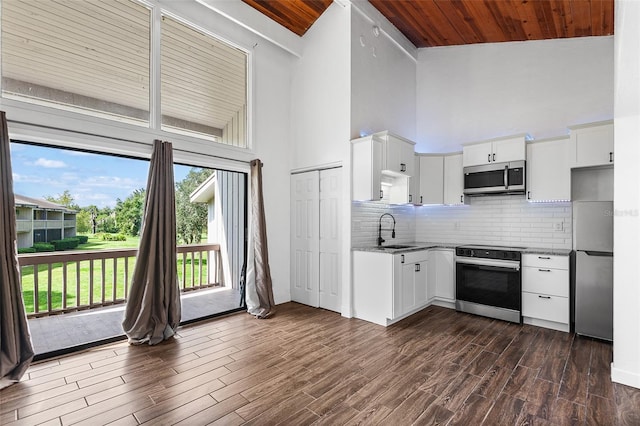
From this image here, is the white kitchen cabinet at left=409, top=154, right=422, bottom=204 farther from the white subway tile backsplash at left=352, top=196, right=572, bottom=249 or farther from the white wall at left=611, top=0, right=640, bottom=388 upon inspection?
the white wall at left=611, top=0, right=640, bottom=388

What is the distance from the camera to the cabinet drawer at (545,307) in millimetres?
3824

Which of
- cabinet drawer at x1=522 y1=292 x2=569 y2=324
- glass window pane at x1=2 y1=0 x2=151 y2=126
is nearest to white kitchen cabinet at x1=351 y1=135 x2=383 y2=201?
cabinet drawer at x1=522 y1=292 x2=569 y2=324

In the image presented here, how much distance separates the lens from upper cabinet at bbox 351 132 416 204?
4301 mm

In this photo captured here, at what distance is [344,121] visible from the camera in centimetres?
457

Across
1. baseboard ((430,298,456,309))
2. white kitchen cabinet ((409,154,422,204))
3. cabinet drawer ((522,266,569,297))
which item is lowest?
baseboard ((430,298,456,309))

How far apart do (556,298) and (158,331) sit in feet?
15.8

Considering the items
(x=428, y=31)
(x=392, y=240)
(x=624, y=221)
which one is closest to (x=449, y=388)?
(x=624, y=221)

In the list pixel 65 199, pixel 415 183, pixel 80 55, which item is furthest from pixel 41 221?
pixel 415 183

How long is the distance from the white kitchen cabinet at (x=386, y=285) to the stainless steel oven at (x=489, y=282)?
0.63m

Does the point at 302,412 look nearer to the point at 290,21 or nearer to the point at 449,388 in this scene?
the point at 449,388

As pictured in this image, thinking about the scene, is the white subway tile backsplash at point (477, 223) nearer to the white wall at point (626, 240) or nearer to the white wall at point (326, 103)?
the white wall at point (326, 103)

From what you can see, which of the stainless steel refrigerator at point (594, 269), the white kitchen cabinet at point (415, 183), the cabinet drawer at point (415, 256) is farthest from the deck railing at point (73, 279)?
the stainless steel refrigerator at point (594, 269)

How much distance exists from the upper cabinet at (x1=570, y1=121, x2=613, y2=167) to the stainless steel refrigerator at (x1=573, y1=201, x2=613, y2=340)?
23.2 inches

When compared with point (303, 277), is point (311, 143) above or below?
above
